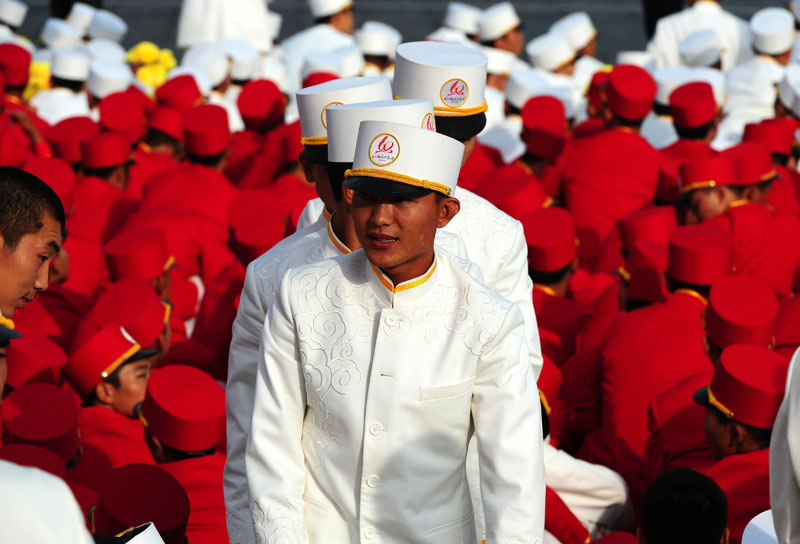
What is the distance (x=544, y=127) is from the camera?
23.6 ft

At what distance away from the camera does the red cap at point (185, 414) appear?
341 centimetres

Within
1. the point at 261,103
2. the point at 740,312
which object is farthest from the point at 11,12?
the point at 740,312

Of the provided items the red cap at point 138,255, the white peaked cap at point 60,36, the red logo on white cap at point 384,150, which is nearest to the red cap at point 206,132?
the red cap at point 138,255

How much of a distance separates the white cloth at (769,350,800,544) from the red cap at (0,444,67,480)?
6.09 feet

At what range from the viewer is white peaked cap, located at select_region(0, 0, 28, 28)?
35.9ft

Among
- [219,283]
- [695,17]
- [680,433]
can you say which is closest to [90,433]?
[219,283]

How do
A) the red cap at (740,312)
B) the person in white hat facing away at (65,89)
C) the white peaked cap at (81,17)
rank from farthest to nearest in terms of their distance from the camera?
the white peaked cap at (81,17), the person in white hat facing away at (65,89), the red cap at (740,312)

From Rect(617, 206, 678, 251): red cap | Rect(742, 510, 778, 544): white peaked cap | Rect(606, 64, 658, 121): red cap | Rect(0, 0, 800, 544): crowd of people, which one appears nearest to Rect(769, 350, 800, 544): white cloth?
Rect(0, 0, 800, 544): crowd of people

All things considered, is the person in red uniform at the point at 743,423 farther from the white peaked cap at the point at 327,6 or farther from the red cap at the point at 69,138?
the white peaked cap at the point at 327,6

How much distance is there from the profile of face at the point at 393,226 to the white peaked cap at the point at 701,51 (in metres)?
7.25

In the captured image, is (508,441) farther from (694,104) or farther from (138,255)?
A: (694,104)

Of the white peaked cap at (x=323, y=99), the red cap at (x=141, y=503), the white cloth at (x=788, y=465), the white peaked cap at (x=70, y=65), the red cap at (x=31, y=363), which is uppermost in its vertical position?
the white peaked cap at (x=323, y=99)

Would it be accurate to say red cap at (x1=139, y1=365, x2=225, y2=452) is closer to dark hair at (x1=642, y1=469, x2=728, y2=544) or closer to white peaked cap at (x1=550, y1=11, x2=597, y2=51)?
dark hair at (x1=642, y1=469, x2=728, y2=544)

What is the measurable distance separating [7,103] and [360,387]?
649 cm
